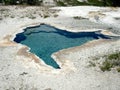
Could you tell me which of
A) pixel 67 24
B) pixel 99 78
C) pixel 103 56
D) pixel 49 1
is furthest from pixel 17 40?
pixel 49 1

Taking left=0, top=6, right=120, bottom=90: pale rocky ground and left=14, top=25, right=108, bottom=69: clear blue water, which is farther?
left=14, top=25, right=108, bottom=69: clear blue water

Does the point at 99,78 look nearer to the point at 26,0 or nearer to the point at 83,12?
the point at 83,12

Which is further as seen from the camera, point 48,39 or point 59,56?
point 48,39

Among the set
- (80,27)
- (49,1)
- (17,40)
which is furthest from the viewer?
(49,1)
